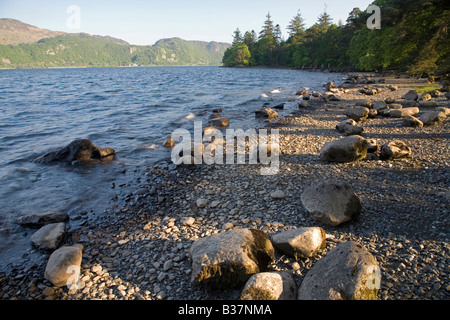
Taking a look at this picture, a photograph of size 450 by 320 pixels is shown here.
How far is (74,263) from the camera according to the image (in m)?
5.32

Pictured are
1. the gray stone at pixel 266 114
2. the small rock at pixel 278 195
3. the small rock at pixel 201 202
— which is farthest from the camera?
the gray stone at pixel 266 114

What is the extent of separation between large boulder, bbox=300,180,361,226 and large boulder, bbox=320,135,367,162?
3516 mm

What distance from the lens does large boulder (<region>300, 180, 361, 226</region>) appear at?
19.3 feet

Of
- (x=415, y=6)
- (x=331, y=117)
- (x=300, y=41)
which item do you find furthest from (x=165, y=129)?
(x=300, y=41)

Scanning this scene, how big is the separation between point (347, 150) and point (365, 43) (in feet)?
192

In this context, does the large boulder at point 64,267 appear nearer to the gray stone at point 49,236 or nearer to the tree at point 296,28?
the gray stone at point 49,236

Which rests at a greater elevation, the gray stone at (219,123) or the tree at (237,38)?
the tree at (237,38)

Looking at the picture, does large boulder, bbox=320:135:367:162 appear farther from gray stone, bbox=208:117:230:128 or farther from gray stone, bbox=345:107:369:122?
gray stone, bbox=208:117:230:128

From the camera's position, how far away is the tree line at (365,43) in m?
17.2

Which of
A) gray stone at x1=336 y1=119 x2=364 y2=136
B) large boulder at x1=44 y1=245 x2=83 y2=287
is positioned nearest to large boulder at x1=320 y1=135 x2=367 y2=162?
gray stone at x1=336 y1=119 x2=364 y2=136

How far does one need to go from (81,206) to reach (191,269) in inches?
210

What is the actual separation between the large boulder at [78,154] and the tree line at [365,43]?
2022 cm

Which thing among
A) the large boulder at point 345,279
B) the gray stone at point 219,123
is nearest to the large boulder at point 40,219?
the large boulder at point 345,279

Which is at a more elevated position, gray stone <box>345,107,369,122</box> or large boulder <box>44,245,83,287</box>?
gray stone <box>345,107,369,122</box>
